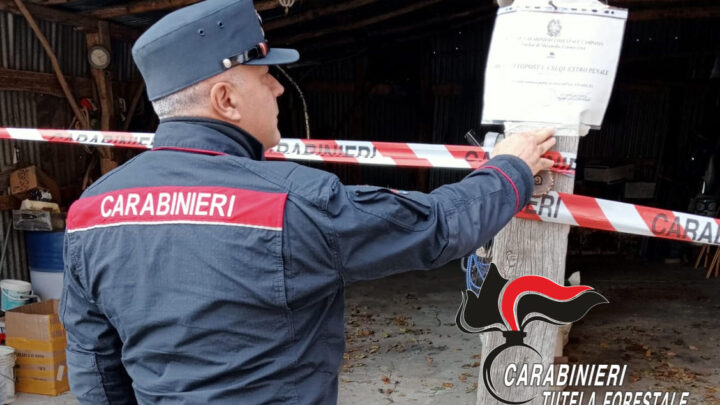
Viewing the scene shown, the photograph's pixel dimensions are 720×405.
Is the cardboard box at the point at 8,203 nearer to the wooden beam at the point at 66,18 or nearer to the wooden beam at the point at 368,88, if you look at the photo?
the wooden beam at the point at 66,18

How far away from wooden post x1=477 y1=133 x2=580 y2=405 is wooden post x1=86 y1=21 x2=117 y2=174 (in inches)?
233

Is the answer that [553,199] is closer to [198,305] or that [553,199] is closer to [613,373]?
[198,305]

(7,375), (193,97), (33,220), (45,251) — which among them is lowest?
(7,375)

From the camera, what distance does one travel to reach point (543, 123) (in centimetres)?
181

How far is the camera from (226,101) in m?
1.53

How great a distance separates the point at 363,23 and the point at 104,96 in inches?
155

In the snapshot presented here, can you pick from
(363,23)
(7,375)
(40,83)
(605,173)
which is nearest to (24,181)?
(40,83)

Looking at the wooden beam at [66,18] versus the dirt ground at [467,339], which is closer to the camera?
the dirt ground at [467,339]

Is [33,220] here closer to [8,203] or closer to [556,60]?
[8,203]

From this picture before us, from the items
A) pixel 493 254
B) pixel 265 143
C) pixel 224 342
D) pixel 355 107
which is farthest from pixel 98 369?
pixel 355 107

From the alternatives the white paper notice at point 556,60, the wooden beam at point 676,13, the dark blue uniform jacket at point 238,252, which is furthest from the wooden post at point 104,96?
the wooden beam at point 676,13

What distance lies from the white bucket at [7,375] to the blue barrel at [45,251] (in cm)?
117

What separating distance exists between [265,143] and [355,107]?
10.1m

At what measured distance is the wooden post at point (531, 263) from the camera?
1.98 meters
